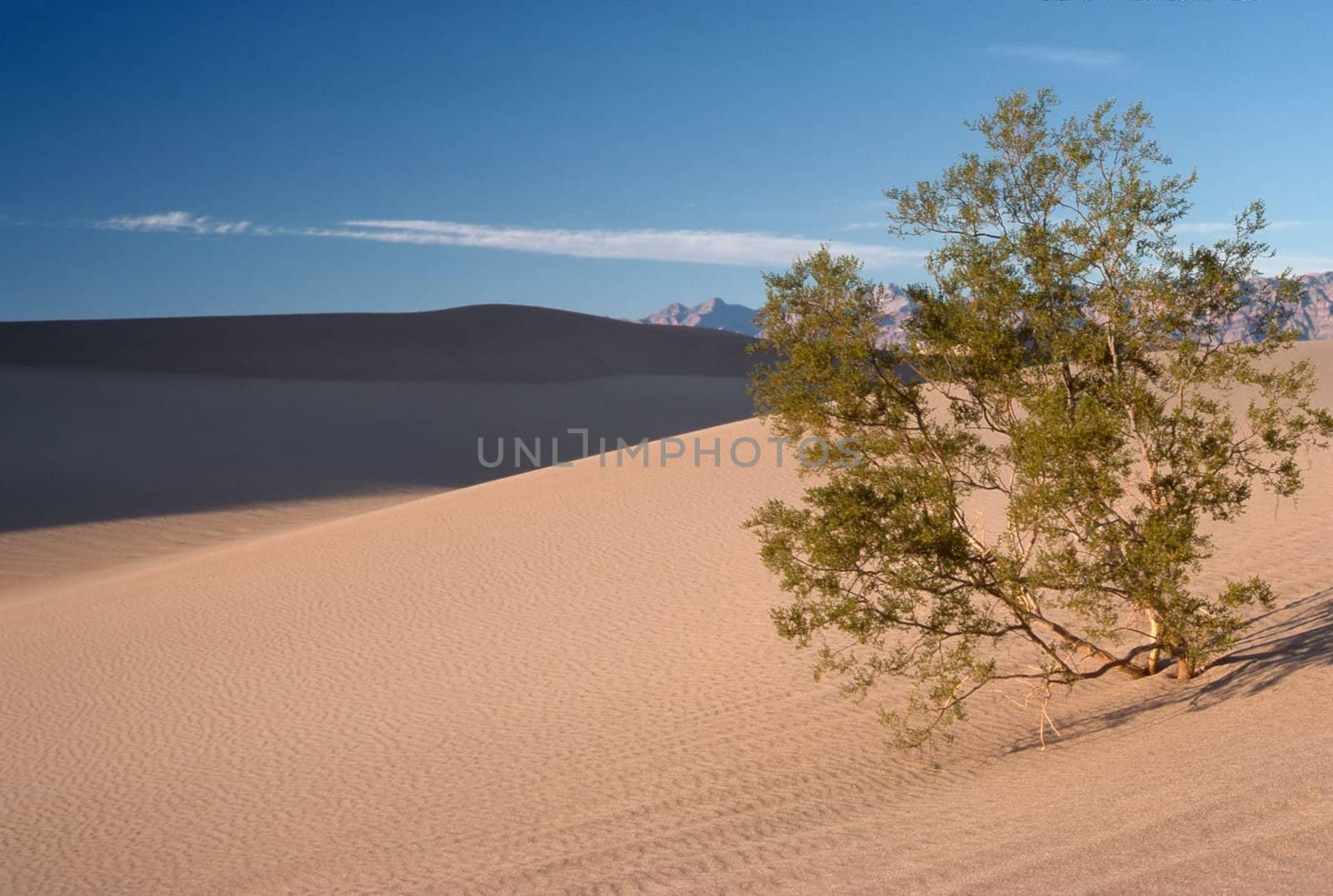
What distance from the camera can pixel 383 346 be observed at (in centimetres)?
6106

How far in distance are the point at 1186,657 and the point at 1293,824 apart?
345 cm

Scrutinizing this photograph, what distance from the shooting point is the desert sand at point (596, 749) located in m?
5.80

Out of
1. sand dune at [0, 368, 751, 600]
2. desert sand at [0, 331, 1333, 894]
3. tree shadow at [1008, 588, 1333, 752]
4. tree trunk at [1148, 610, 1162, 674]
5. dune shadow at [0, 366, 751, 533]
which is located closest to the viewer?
desert sand at [0, 331, 1333, 894]

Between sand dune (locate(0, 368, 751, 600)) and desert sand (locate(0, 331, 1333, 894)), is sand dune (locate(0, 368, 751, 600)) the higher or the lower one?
the higher one

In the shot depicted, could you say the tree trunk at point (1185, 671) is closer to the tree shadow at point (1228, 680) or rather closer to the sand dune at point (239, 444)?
the tree shadow at point (1228, 680)

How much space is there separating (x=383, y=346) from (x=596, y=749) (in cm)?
5514

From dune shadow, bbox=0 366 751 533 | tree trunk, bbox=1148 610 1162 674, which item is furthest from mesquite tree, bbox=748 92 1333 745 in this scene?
dune shadow, bbox=0 366 751 533

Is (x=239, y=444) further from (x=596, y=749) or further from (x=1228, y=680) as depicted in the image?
(x=1228, y=680)

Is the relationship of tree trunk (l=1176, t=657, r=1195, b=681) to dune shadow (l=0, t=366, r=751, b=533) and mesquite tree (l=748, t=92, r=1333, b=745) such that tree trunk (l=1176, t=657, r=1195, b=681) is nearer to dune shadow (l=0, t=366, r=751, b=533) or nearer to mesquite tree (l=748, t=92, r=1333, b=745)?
mesquite tree (l=748, t=92, r=1333, b=745)

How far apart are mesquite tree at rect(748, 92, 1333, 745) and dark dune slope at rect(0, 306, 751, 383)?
160 feet

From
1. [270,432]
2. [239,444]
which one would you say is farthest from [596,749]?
[270,432]

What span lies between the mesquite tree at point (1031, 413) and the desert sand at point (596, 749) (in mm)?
846

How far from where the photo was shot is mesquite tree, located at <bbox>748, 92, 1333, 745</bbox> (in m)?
7.12

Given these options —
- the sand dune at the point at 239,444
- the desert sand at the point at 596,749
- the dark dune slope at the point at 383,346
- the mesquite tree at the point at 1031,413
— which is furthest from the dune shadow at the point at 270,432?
the mesquite tree at the point at 1031,413
